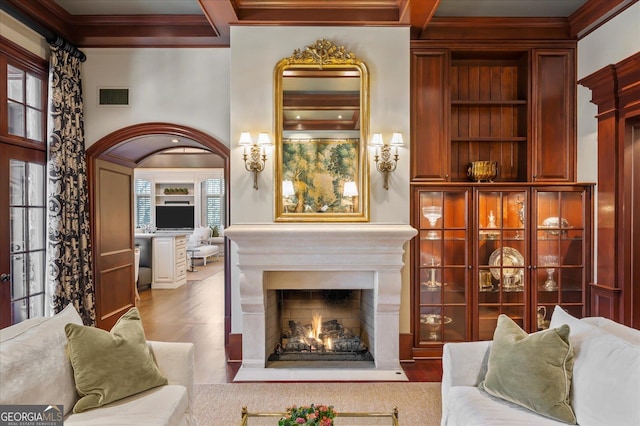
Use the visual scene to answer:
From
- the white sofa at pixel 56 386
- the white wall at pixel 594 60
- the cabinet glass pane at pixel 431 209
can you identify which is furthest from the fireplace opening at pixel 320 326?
the white wall at pixel 594 60

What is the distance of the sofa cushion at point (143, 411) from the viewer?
6.01 ft

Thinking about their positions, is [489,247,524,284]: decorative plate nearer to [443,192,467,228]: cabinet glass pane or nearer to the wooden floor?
[443,192,467,228]: cabinet glass pane

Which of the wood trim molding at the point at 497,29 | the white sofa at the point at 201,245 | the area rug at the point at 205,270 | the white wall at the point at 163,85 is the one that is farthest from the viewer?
the white sofa at the point at 201,245

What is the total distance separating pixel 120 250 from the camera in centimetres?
468

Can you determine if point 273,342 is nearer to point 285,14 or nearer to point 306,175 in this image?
point 306,175

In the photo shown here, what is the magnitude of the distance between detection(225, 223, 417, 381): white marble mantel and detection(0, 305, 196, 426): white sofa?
135 cm

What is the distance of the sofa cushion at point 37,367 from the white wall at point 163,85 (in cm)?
251

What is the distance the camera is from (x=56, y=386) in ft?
6.15

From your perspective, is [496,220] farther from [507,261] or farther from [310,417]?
[310,417]

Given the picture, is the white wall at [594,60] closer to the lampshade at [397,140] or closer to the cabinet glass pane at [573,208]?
the cabinet glass pane at [573,208]

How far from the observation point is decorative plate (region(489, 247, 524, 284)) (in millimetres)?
3863

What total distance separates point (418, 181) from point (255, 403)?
2.47 meters

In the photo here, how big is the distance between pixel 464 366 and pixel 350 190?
1914 mm

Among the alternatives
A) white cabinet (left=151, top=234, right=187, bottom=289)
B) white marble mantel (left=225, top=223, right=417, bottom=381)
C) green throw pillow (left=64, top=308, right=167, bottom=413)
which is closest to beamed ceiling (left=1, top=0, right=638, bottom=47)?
white marble mantel (left=225, top=223, right=417, bottom=381)
